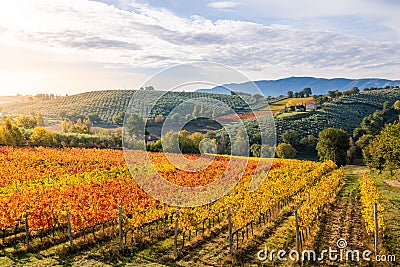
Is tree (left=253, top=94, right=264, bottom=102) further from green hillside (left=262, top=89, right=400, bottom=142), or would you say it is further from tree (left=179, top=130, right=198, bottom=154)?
green hillside (left=262, top=89, right=400, bottom=142)

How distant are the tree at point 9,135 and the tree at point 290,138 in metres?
43.8

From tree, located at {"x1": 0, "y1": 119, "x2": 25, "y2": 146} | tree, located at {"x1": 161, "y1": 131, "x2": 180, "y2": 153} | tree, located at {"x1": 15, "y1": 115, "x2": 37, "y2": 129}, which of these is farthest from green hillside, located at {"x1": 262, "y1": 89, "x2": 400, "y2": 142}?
tree, located at {"x1": 161, "y1": 131, "x2": 180, "y2": 153}

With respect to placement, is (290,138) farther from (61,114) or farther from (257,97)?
(61,114)

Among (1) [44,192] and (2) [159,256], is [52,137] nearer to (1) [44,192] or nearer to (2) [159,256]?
(1) [44,192]

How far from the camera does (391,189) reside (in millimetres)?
26250

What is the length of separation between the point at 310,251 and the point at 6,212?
1058cm

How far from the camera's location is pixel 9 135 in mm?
42156

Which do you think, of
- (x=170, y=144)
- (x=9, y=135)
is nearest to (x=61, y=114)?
(x=9, y=135)

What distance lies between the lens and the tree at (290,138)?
218ft

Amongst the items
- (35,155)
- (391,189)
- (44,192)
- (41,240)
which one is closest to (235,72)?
(41,240)

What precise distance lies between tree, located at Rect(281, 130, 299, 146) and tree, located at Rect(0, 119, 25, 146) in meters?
43.8

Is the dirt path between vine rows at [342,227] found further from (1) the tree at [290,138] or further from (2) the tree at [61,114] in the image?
(2) the tree at [61,114]

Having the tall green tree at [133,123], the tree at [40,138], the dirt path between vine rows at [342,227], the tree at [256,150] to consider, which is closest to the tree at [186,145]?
the tall green tree at [133,123]

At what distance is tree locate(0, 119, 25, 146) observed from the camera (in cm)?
4184
